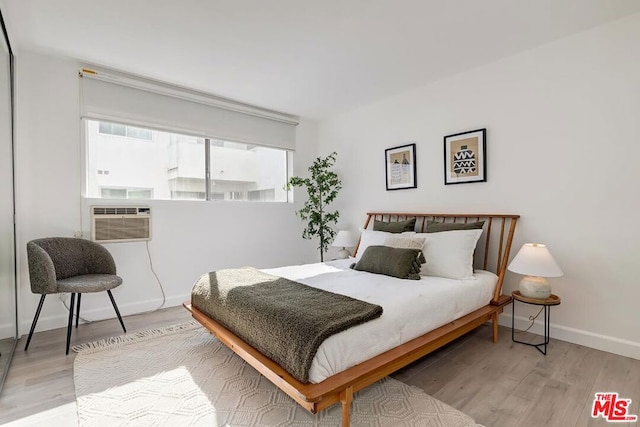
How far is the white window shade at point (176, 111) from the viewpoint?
315 cm

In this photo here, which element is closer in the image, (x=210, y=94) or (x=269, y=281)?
(x=269, y=281)

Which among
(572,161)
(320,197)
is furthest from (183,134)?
(572,161)

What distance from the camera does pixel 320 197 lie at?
14.6ft

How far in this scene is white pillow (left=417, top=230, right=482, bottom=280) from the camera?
270 cm

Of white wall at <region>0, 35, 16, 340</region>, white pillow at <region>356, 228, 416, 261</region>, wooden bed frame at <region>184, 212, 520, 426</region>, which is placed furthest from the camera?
white pillow at <region>356, 228, 416, 261</region>

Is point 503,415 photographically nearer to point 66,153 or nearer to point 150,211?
point 150,211

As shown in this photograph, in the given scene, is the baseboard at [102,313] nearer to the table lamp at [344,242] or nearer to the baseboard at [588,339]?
the table lamp at [344,242]

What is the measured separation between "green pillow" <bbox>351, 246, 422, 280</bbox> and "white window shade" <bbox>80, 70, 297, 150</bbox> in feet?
7.89

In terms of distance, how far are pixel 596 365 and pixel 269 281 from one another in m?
2.43

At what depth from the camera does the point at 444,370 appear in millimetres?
2205

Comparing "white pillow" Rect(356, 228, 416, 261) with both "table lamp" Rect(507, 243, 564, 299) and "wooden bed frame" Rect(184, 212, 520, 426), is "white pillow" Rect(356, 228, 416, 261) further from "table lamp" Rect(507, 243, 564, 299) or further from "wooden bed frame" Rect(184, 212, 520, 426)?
"table lamp" Rect(507, 243, 564, 299)

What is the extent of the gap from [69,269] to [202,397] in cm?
186

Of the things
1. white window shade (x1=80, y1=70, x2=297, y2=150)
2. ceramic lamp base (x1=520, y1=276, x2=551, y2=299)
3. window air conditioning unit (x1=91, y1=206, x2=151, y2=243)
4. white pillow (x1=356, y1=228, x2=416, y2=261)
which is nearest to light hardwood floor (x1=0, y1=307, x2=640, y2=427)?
ceramic lamp base (x1=520, y1=276, x2=551, y2=299)

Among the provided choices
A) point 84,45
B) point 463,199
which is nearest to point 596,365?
point 463,199
